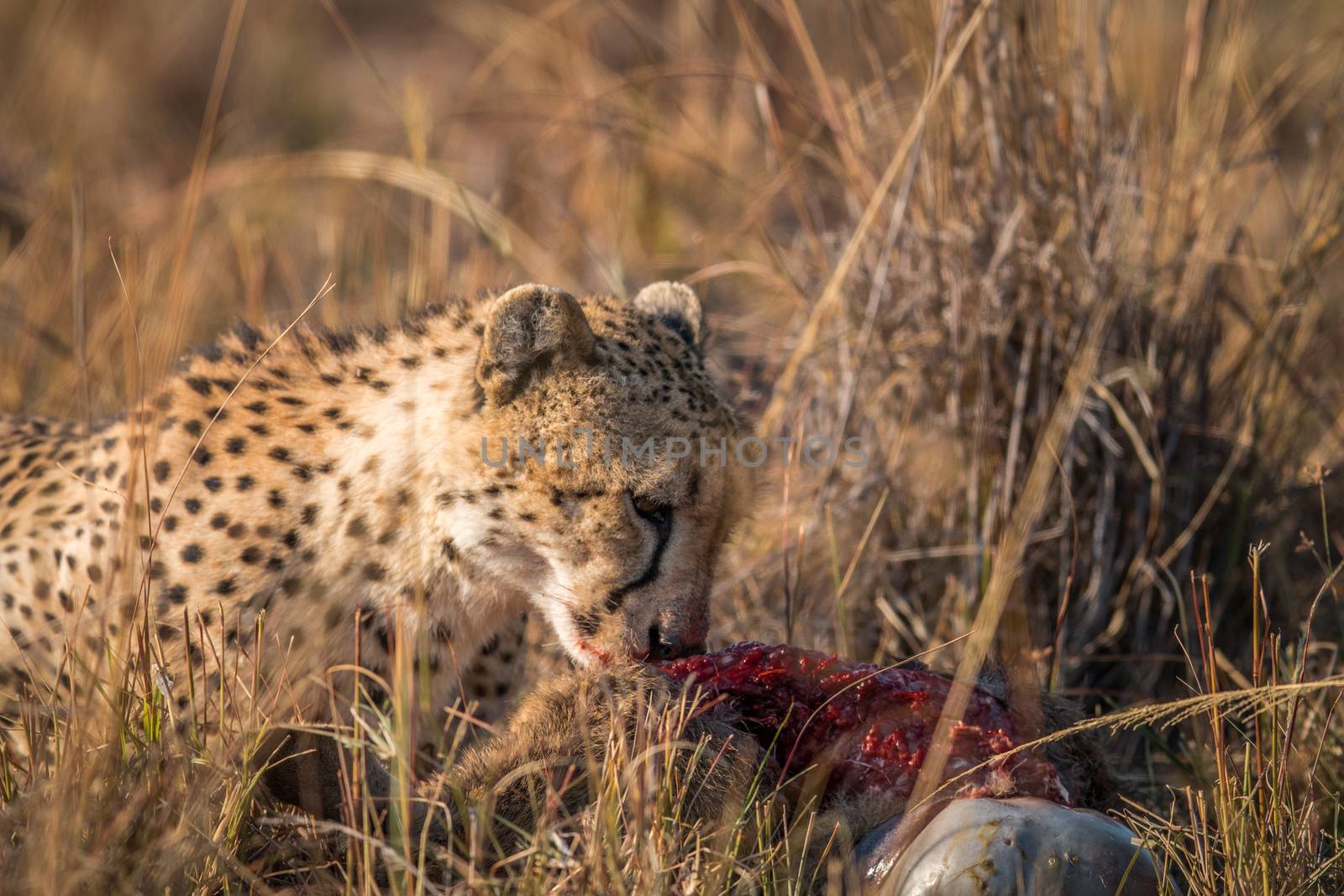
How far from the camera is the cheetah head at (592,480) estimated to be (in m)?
2.30

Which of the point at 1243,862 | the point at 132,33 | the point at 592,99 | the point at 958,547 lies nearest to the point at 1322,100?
the point at 958,547

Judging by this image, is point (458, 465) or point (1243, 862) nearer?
point (1243, 862)

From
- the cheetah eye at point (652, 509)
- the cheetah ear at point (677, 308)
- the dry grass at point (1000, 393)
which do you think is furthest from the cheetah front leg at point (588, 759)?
the cheetah ear at point (677, 308)

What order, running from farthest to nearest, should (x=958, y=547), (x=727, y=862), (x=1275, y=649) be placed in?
(x=958, y=547)
(x=1275, y=649)
(x=727, y=862)

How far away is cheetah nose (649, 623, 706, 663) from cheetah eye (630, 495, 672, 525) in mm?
187

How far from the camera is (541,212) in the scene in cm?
580

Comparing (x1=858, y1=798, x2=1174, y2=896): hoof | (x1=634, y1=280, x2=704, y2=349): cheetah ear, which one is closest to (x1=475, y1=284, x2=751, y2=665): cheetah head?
(x1=634, y1=280, x2=704, y2=349): cheetah ear

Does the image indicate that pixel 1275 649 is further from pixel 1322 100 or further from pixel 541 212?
pixel 541 212

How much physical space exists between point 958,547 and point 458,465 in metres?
1.45

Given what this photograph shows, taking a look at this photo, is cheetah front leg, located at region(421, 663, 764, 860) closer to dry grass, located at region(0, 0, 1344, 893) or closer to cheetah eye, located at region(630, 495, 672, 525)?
dry grass, located at region(0, 0, 1344, 893)

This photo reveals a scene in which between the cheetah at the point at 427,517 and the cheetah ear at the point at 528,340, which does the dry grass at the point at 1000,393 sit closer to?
the cheetah at the point at 427,517

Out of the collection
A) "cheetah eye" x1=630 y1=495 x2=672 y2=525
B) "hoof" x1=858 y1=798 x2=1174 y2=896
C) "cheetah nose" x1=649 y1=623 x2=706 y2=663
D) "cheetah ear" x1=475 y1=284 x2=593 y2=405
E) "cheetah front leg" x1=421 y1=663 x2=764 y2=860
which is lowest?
"hoof" x1=858 y1=798 x2=1174 y2=896

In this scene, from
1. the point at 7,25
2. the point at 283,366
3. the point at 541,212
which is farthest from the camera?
the point at 7,25

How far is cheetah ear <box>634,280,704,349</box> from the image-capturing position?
278 cm
